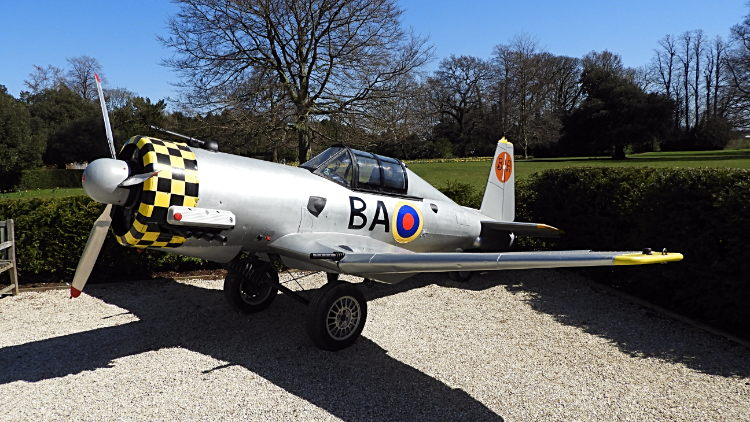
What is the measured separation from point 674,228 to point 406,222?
3.93 meters

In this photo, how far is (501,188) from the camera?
29.1ft

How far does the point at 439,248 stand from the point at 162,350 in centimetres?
420

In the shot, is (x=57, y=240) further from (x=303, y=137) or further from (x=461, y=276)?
(x=303, y=137)

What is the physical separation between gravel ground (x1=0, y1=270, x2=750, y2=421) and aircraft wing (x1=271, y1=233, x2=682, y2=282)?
1140 millimetres

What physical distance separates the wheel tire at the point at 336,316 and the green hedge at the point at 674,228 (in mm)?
4694

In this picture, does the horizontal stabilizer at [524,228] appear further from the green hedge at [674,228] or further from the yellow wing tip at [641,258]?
the yellow wing tip at [641,258]

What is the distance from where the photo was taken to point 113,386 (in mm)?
4340

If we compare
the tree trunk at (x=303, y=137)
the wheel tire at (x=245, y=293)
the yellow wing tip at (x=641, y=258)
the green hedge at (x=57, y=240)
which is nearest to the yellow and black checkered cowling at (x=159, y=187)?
the wheel tire at (x=245, y=293)

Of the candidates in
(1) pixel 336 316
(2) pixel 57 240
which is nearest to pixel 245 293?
(1) pixel 336 316

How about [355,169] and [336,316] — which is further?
[355,169]

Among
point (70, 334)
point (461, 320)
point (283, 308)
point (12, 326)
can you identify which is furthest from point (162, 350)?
point (461, 320)

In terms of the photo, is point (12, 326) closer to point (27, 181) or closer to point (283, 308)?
point (283, 308)

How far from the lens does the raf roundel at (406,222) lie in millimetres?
6244

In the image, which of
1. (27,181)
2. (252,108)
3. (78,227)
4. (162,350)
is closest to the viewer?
(162,350)
